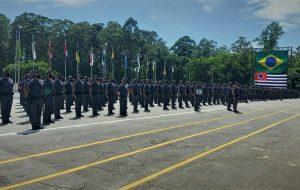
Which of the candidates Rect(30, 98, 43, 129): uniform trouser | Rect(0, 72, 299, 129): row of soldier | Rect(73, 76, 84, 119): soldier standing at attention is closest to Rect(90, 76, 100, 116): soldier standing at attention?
Rect(0, 72, 299, 129): row of soldier

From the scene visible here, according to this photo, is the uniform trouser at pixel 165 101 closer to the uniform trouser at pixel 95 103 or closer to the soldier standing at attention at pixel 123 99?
the soldier standing at attention at pixel 123 99

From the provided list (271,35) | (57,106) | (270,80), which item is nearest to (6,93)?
(57,106)

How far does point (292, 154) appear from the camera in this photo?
11.2 metres

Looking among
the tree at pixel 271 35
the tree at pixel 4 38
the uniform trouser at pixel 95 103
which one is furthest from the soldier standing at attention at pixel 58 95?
the tree at pixel 271 35

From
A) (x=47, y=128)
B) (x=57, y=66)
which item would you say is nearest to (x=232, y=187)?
(x=47, y=128)

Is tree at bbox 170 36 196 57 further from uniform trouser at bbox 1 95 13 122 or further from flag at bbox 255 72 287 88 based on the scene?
uniform trouser at bbox 1 95 13 122

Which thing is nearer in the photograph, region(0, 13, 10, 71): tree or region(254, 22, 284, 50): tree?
region(0, 13, 10, 71): tree

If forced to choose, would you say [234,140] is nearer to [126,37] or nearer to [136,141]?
[136,141]

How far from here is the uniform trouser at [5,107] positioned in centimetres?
1581

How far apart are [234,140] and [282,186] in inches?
227

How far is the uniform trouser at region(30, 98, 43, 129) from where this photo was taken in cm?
1373

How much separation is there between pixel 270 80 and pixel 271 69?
5.27ft

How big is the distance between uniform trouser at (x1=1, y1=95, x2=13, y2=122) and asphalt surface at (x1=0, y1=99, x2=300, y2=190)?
0.91 metres

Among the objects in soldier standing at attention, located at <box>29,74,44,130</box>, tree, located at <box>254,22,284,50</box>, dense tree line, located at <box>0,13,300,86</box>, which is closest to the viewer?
soldier standing at attention, located at <box>29,74,44,130</box>
